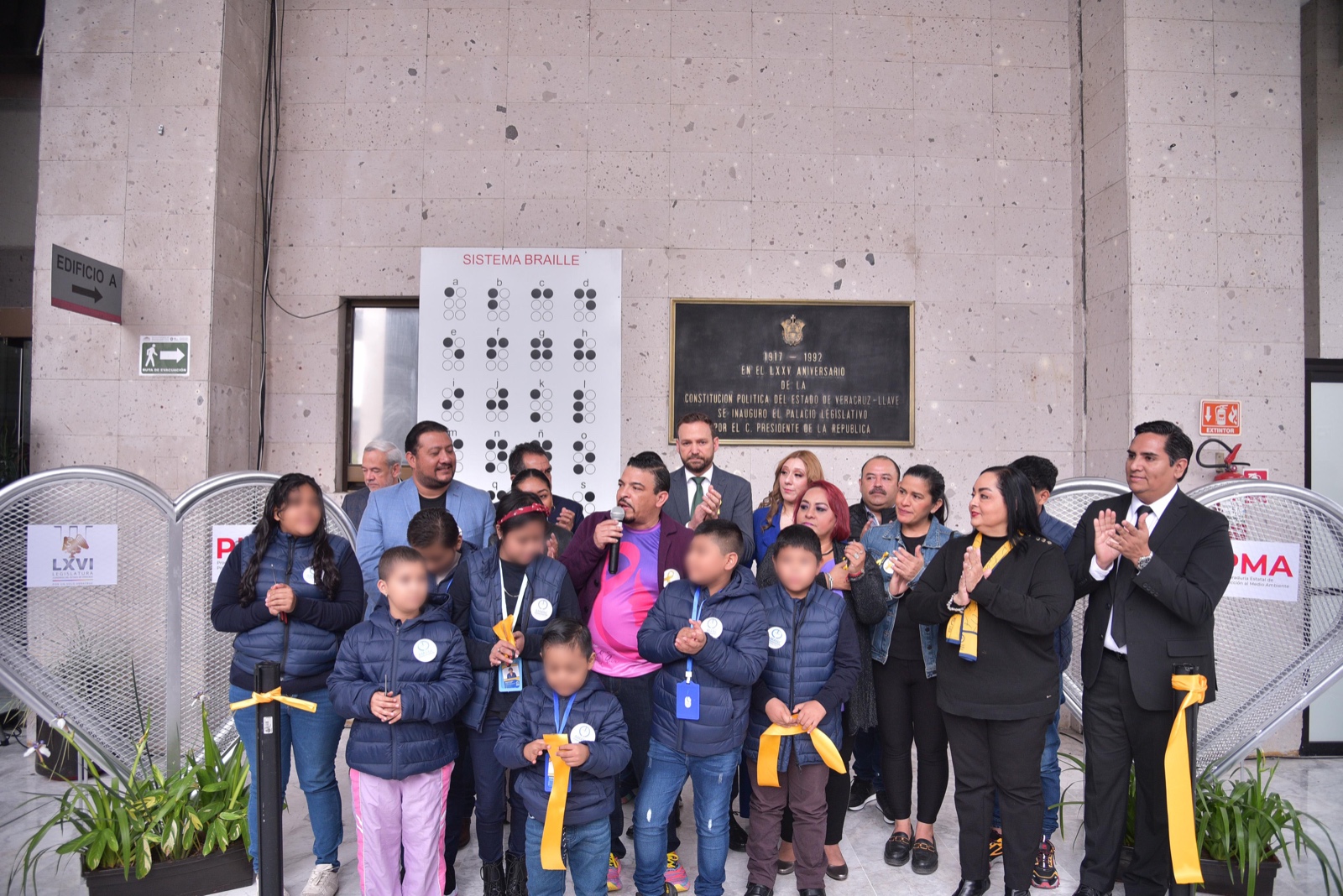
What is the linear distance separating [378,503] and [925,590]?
2234 mm

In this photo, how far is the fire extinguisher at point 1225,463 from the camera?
4.64 m

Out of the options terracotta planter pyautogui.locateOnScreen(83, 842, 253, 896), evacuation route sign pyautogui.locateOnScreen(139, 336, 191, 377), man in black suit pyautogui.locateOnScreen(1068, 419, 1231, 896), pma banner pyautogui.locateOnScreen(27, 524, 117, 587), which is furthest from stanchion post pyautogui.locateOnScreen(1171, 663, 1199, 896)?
evacuation route sign pyautogui.locateOnScreen(139, 336, 191, 377)

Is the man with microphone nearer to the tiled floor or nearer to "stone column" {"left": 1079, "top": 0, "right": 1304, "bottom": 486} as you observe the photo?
the tiled floor

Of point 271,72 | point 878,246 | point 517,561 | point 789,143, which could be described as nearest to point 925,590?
point 517,561

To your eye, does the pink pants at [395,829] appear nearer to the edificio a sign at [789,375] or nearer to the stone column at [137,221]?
the stone column at [137,221]

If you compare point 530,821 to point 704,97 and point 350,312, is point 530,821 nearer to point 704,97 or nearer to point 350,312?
point 350,312

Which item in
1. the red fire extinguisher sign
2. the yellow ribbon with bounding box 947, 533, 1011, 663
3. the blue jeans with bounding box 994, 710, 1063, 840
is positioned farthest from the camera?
the red fire extinguisher sign

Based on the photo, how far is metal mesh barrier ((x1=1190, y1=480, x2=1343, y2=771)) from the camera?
11.6 feet

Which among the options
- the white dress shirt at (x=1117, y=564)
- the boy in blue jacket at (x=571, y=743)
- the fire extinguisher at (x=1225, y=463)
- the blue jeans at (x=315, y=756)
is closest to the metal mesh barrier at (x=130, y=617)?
the blue jeans at (x=315, y=756)

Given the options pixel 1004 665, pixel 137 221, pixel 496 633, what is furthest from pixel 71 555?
pixel 1004 665

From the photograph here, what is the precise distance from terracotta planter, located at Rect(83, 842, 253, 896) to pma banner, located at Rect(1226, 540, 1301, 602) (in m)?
4.30

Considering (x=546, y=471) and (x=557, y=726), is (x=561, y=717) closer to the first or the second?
(x=557, y=726)

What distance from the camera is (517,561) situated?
2.88m

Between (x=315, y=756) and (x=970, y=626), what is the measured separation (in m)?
2.38
